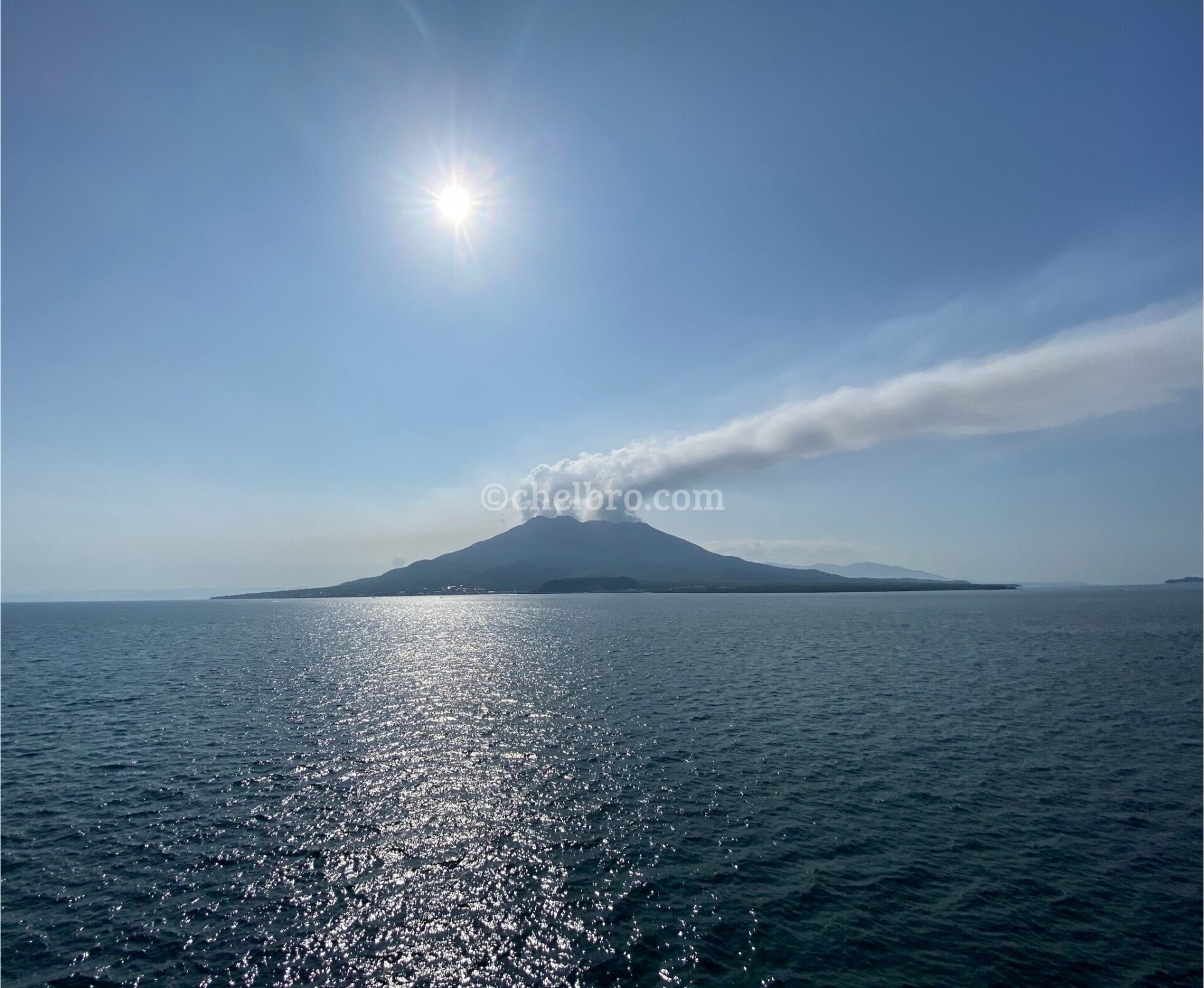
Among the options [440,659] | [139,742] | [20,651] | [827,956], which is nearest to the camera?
[827,956]

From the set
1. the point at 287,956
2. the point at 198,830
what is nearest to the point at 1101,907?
the point at 287,956

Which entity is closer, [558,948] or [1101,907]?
[558,948]

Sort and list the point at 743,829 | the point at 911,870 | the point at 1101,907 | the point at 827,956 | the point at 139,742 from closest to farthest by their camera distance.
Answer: the point at 827,956 < the point at 1101,907 < the point at 911,870 < the point at 743,829 < the point at 139,742

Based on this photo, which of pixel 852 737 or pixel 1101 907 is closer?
pixel 1101 907

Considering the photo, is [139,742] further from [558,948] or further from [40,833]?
[558,948]

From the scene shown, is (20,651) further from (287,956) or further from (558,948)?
(558,948)

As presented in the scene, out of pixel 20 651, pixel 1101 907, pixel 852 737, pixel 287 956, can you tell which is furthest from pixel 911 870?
pixel 20 651
